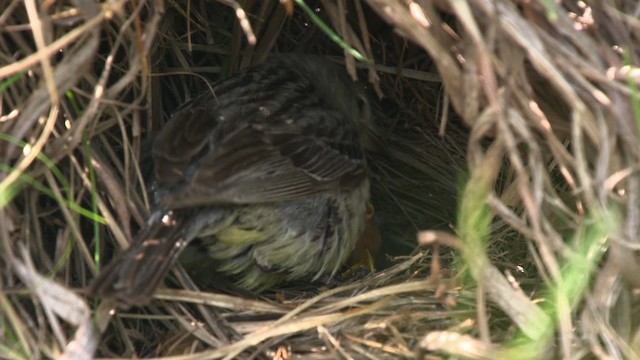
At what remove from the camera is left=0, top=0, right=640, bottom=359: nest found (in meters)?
3.07

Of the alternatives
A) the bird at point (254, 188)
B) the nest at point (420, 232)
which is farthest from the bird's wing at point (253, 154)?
the nest at point (420, 232)

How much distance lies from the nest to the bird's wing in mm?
171

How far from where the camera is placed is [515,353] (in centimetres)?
299

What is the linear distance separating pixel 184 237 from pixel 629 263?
1.45 m

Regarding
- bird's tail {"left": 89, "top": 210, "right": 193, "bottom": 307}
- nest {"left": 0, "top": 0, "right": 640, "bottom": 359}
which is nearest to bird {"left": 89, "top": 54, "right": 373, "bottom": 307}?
A: bird's tail {"left": 89, "top": 210, "right": 193, "bottom": 307}

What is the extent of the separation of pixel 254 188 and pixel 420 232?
0.72 m

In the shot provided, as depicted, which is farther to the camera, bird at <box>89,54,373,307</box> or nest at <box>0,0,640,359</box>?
bird at <box>89,54,373,307</box>

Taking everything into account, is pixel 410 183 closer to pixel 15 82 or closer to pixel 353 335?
pixel 353 335

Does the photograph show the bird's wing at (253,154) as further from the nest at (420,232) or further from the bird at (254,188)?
the nest at (420,232)

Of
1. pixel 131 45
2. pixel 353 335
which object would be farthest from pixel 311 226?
pixel 131 45

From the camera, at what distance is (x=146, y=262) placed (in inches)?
131

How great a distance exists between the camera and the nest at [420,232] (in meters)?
3.07

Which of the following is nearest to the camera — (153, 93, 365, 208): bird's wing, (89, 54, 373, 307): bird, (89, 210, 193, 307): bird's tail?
(89, 210, 193, 307): bird's tail

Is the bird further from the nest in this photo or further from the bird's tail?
the nest
